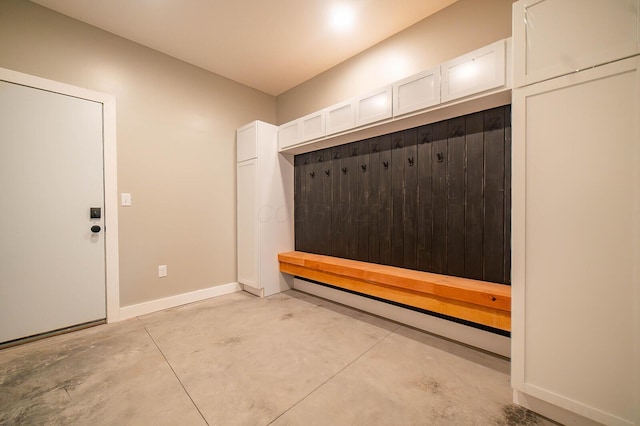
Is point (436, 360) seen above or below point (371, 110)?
below

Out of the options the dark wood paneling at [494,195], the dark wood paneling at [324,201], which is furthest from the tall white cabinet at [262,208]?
the dark wood paneling at [494,195]

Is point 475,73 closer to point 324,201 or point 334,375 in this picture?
point 324,201

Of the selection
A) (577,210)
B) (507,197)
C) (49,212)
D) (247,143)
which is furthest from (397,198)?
(49,212)

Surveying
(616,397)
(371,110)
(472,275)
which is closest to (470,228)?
(472,275)

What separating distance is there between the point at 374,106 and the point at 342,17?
2.72ft

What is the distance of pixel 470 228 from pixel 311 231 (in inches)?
72.1

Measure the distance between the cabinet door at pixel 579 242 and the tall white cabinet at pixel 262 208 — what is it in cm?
247

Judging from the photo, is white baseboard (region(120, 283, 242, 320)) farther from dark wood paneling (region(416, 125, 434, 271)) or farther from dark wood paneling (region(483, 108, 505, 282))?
dark wood paneling (region(483, 108, 505, 282))

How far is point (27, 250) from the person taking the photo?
6.69ft

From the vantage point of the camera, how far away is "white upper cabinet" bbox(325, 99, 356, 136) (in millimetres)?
2477

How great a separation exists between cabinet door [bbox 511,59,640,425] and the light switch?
126 inches

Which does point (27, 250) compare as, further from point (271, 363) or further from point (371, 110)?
point (371, 110)

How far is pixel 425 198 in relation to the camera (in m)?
2.25

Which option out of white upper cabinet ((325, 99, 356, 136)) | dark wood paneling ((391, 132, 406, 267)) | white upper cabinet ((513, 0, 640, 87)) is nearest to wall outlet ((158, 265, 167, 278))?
white upper cabinet ((325, 99, 356, 136))
